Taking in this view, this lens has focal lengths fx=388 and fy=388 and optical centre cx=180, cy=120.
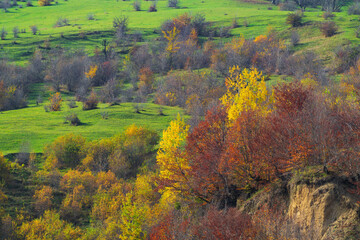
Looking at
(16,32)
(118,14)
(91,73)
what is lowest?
(91,73)

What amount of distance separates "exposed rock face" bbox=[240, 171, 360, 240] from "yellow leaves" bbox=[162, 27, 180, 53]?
74.7 metres

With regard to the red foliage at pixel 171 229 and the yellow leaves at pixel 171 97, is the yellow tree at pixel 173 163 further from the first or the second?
the yellow leaves at pixel 171 97

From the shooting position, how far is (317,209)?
1722cm

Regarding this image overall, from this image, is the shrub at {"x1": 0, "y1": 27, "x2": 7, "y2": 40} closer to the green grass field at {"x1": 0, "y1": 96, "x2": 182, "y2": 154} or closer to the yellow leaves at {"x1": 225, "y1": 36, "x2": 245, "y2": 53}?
the green grass field at {"x1": 0, "y1": 96, "x2": 182, "y2": 154}

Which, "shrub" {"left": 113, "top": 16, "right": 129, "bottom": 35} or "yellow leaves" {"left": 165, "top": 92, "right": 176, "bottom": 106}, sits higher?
"shrub" {"left": 113, "top": 16, "right": 129, "bottom": 35}

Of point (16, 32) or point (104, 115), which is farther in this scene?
point (16, 32)

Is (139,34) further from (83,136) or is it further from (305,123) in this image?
(305,123)

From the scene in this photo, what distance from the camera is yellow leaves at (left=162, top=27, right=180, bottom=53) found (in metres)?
91.9

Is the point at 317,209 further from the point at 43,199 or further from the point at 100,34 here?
the point at 100,34

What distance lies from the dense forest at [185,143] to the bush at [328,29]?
0.22 m

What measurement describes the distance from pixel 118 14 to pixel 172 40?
28.1 m

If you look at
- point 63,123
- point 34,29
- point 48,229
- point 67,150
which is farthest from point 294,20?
point 48,229

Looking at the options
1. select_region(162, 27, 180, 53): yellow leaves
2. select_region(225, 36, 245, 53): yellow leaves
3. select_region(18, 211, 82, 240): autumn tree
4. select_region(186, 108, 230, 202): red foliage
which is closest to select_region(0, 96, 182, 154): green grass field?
select_region(18, 211, 82, 240): autumn tree

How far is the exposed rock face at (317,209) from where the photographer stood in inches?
621
